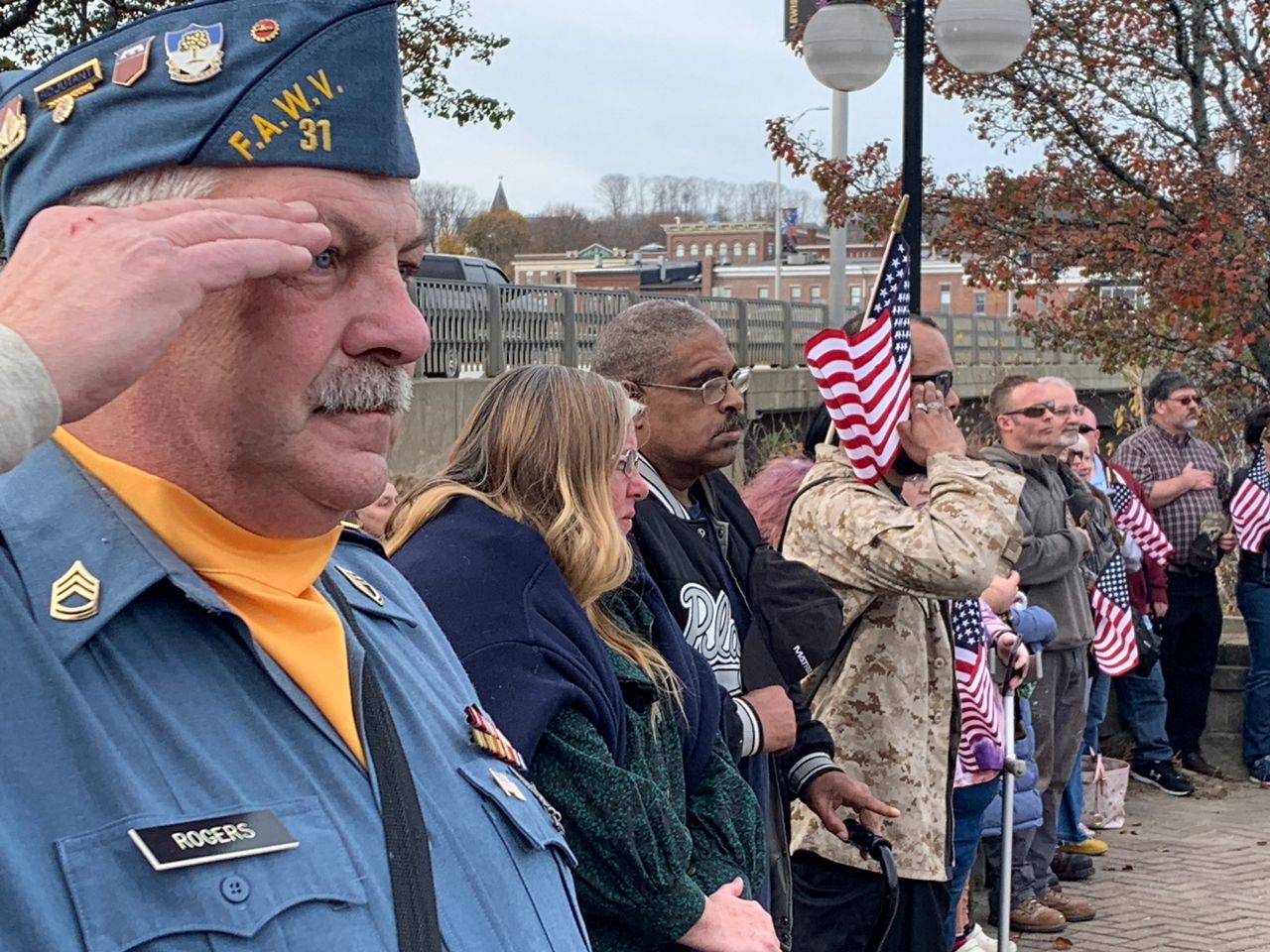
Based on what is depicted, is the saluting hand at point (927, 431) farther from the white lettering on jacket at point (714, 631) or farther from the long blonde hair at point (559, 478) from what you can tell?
the long blonde hair at point (559, 478)

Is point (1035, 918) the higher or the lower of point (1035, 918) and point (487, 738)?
the lower

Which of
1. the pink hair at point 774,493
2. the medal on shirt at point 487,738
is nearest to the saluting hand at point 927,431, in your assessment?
the pink hair at point 774,493

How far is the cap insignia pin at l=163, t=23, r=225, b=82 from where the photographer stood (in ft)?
5.03

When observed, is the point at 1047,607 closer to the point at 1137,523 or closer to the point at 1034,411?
the point at 1034,411

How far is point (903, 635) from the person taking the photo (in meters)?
4.86

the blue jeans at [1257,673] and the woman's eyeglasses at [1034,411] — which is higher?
the woman's eyeglasses at [1034,411]

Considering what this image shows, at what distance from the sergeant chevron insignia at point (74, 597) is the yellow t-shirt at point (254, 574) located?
0.11 m

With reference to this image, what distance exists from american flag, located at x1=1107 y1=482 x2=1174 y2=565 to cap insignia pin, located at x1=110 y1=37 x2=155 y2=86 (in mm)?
7943

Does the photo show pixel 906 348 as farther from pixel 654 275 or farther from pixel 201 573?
pixel 654 275

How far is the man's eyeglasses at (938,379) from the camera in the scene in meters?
5.28

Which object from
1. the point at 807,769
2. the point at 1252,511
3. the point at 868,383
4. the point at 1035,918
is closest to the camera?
the point at 807,769

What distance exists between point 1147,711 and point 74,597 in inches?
346

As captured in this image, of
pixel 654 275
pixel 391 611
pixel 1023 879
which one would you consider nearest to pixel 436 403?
pixel 1023 879

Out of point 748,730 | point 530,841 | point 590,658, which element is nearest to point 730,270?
point 748,730
